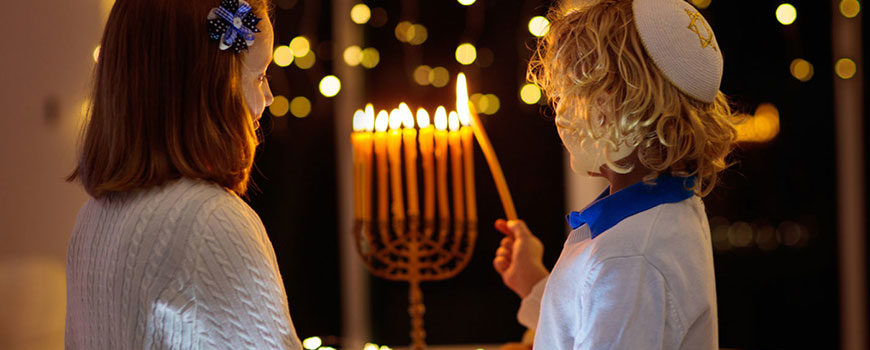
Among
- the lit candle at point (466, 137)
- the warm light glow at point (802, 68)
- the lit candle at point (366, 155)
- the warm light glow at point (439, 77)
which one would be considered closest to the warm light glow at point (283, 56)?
the warm light glow at point (439, 77)

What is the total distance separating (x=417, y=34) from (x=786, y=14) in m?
1.17

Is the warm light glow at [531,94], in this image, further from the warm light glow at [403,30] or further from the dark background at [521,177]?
the warm light glow at [403,30]

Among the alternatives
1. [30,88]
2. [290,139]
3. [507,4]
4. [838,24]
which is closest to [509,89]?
[507,4]

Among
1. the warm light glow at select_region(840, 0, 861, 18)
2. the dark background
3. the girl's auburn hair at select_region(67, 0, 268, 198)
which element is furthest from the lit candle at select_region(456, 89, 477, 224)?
the warm light glow at select_region(840, 0, 861, 18)

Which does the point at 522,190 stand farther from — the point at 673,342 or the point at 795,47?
the point at 673,342

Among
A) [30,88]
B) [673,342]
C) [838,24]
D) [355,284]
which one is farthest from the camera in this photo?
[355,284]

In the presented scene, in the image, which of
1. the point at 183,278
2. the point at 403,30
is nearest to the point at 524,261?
the point at 183,278

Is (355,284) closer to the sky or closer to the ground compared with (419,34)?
closer to the ground

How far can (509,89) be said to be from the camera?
2539 mm

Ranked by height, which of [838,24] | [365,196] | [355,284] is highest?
[838,24]

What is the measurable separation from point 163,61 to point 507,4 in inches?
68.5

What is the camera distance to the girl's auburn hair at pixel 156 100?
920 millimetres

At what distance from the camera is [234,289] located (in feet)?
2.91

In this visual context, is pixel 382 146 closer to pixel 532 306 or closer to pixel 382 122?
pixel 382 122
